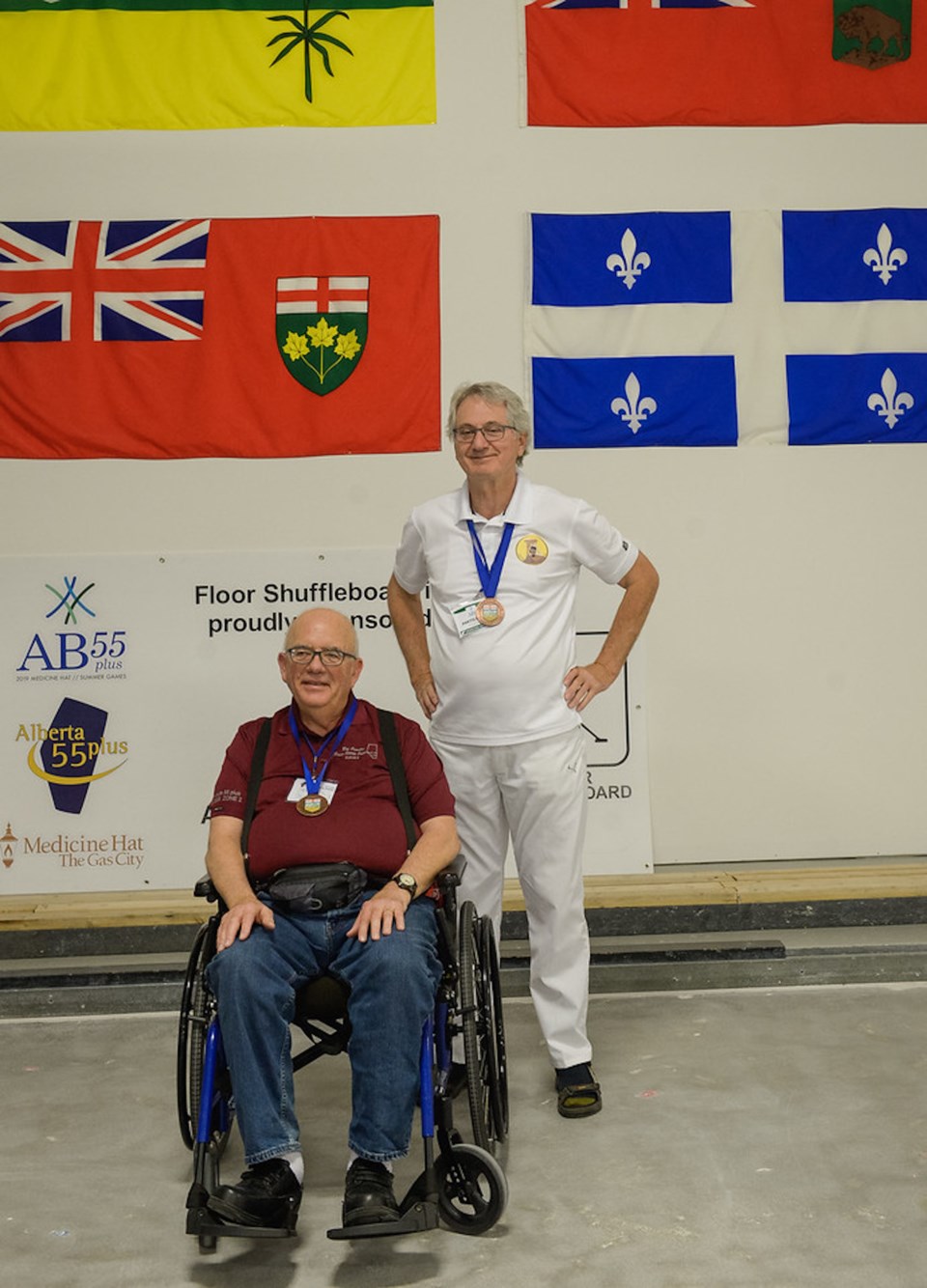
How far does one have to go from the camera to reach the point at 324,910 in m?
2.64

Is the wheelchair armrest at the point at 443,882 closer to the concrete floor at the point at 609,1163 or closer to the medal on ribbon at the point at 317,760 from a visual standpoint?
the medal on ribbon at the point at 317,760

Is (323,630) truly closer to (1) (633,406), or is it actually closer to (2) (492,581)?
(2) (492,581)

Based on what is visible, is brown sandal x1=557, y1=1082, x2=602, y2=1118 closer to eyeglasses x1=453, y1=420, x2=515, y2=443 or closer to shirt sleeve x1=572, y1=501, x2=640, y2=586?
shirt sleeve x1=572, y1=501, x2=640, y2=586

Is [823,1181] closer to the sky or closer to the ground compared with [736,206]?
closer to the ground

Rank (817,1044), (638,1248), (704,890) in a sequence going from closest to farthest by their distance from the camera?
(638,1248) < (817,1044) < (704,890)

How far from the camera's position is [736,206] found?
4832 millimetres

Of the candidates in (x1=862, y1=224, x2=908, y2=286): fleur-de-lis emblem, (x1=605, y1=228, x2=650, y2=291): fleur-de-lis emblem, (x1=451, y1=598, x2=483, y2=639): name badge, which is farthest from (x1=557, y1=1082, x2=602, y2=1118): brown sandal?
(x1=862, y1=224, x2=908, y2=286): fleur-de-lis emblem

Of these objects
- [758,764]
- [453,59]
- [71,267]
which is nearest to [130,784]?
[71,267]

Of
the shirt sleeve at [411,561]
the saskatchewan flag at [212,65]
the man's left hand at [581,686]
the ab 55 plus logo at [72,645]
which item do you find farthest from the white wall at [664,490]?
the man's left hand at [581,686]

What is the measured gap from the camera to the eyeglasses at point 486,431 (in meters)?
3.06

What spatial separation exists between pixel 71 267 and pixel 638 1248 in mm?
3623

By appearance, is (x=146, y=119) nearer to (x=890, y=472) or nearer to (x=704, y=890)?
(x=890, y=472)

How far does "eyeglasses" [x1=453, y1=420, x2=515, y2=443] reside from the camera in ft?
10.0

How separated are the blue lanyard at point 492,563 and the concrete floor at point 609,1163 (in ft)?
3.79
